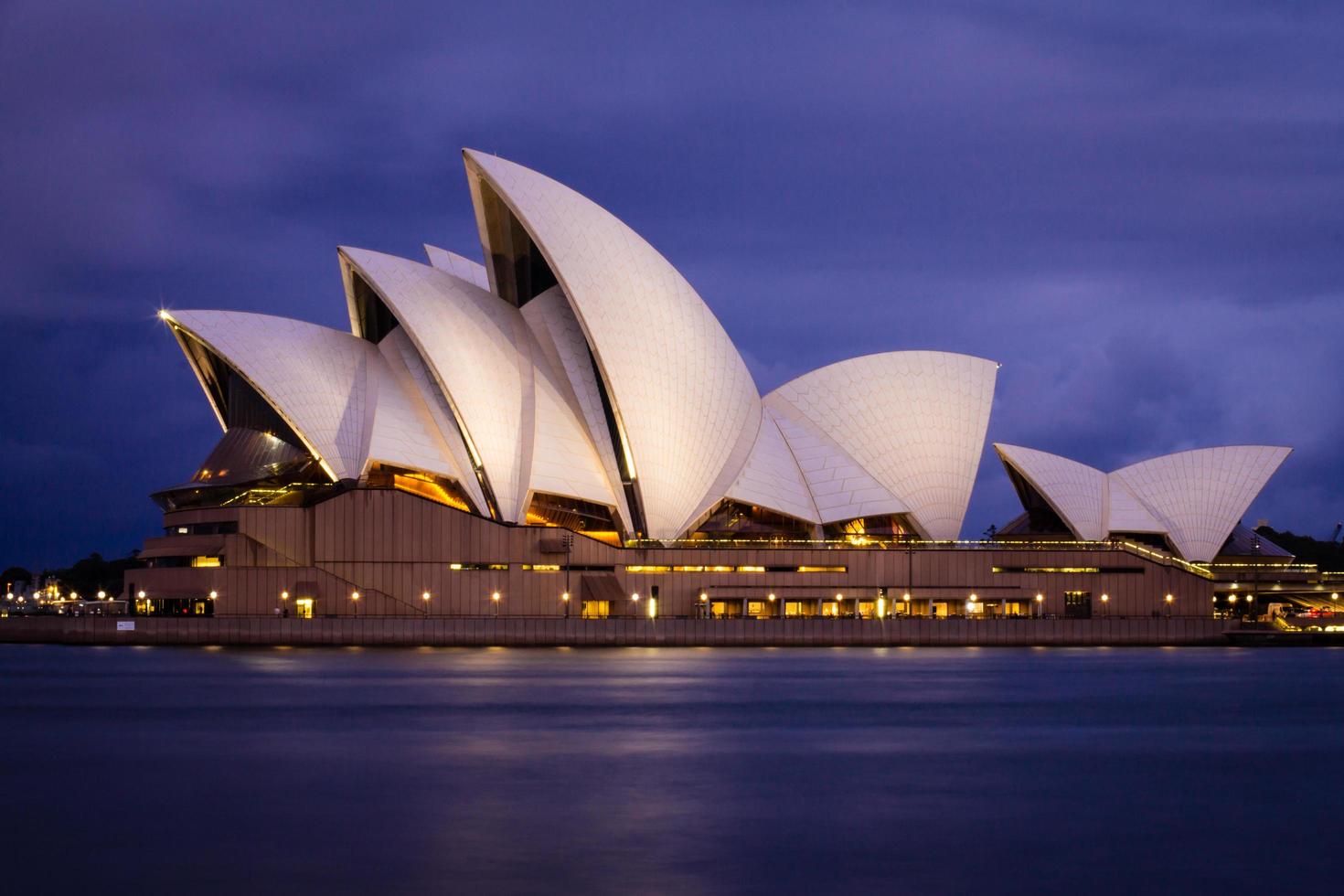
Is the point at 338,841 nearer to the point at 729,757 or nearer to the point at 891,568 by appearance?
the point at 729,757

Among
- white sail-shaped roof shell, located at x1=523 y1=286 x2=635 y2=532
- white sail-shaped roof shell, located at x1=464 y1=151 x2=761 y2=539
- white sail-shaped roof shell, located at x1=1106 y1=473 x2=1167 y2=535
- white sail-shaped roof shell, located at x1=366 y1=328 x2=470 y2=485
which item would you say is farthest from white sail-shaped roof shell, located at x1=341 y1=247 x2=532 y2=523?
white sail-shaped roof shell, located at x1=1106 y1=473 x2=1167 y2=535

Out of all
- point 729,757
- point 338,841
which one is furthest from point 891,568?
point 338,841

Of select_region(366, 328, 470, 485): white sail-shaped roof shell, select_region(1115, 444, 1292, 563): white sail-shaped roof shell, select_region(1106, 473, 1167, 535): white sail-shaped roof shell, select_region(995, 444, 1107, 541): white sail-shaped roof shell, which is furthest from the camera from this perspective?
select_region(1115, 444, 1292, 563): white sail-shaped roof shell

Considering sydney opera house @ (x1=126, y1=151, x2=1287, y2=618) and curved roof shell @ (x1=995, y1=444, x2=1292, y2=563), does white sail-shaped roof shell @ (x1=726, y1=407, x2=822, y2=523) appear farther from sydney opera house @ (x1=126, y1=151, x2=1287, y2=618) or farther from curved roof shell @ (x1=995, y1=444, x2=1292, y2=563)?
curved roof shell @ (x1=995, y1=444, x2=1292, y2=563)

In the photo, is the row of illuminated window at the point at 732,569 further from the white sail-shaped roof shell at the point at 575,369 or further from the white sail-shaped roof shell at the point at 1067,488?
the white sail-shaped roof shell at the point at 1067,488

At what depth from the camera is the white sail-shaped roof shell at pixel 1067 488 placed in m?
72.6

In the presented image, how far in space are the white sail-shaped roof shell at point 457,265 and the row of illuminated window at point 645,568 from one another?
1309 centimetres

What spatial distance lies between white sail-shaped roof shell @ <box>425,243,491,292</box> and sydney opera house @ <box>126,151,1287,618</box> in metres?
0.10

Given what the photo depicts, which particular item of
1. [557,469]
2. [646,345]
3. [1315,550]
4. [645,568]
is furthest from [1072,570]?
[1315,550]

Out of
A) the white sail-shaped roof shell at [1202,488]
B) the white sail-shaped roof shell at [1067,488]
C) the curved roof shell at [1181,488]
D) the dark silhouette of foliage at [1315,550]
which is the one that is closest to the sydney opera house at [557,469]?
the white sail-shaped roof shell at [1067,488]

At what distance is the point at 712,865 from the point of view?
56.2 feet

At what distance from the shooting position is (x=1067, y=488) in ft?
240

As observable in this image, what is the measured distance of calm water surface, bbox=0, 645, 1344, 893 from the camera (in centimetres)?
1683

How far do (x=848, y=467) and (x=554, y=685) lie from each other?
98.5 ft
